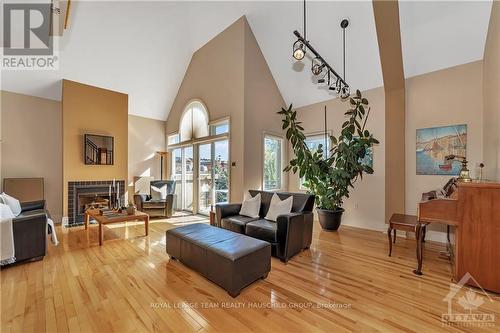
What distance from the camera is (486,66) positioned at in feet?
10.4

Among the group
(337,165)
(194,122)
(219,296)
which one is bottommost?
(219,296)

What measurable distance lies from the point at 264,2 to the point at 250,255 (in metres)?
4.65

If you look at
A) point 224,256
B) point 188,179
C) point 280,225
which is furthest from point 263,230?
point 188,179

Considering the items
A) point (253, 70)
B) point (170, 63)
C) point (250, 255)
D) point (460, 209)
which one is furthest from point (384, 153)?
point (170, 63)

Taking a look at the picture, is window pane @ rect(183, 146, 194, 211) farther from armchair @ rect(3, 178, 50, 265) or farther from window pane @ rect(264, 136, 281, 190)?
armchair @ rect(3, 178, 50, 265)

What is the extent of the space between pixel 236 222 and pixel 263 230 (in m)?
0.54

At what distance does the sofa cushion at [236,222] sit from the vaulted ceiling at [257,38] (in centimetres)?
350

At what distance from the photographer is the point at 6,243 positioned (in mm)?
2695

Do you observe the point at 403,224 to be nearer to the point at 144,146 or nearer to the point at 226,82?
the point at 226,82

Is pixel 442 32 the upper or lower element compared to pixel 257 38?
lower

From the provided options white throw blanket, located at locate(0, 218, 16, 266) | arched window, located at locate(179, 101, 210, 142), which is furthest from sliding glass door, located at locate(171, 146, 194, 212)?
white throw blanket, located at locate(0, 218, 16, 266)

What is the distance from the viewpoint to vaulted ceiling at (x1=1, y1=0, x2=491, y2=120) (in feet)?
11.1

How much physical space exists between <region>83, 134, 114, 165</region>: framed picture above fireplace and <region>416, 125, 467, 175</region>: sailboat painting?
678 centimetres

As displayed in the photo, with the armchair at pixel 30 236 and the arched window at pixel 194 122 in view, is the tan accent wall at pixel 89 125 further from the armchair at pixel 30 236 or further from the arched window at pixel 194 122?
the armchair at pixel 30 236
